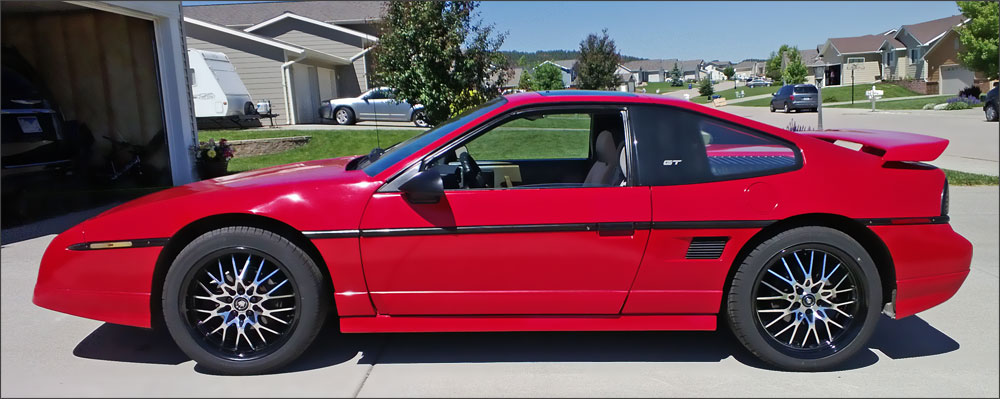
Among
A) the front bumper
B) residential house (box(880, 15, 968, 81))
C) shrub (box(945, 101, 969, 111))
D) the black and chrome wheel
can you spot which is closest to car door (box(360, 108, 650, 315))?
the front bumper

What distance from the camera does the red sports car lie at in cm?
346

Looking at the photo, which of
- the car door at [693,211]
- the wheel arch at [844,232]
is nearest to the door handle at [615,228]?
the car door at [693,211]

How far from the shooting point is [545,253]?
348cm

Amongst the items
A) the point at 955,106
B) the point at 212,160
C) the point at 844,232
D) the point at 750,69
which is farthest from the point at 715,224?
the point at 750,69

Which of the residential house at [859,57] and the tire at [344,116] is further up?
the residential house at [859,57]

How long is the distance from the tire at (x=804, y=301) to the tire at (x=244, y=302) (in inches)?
86.7

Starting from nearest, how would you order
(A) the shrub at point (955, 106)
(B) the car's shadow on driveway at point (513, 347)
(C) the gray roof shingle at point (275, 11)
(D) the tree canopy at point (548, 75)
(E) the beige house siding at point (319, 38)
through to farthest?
1. (B) the car's shadow on driveway at point (513, 347)
2. (E) the beige house siding at point (319, 38)
3. (C) the gray roof shingle at point (275, 11)
4. (A) the shrub at point (955, 106)
5. (D) the tree canopy at point (548, 75)

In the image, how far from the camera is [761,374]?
11.8 ft

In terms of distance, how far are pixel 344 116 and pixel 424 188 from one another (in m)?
21.8

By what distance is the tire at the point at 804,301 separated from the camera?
11.5ft

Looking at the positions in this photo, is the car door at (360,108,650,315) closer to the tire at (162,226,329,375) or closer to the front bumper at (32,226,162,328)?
the tire at (162,226,329,375)

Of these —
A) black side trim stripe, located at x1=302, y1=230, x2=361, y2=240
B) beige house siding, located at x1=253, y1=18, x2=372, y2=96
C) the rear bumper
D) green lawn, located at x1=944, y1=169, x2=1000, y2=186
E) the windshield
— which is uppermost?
beige house siding, located at x1=253, y1=18, x2=372, y2=96

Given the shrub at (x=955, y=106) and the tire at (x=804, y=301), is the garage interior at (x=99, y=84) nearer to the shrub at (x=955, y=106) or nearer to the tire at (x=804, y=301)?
the tire at (x=804, y=301)

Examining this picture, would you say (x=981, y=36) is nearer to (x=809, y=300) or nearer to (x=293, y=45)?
(x=293, y=45)
